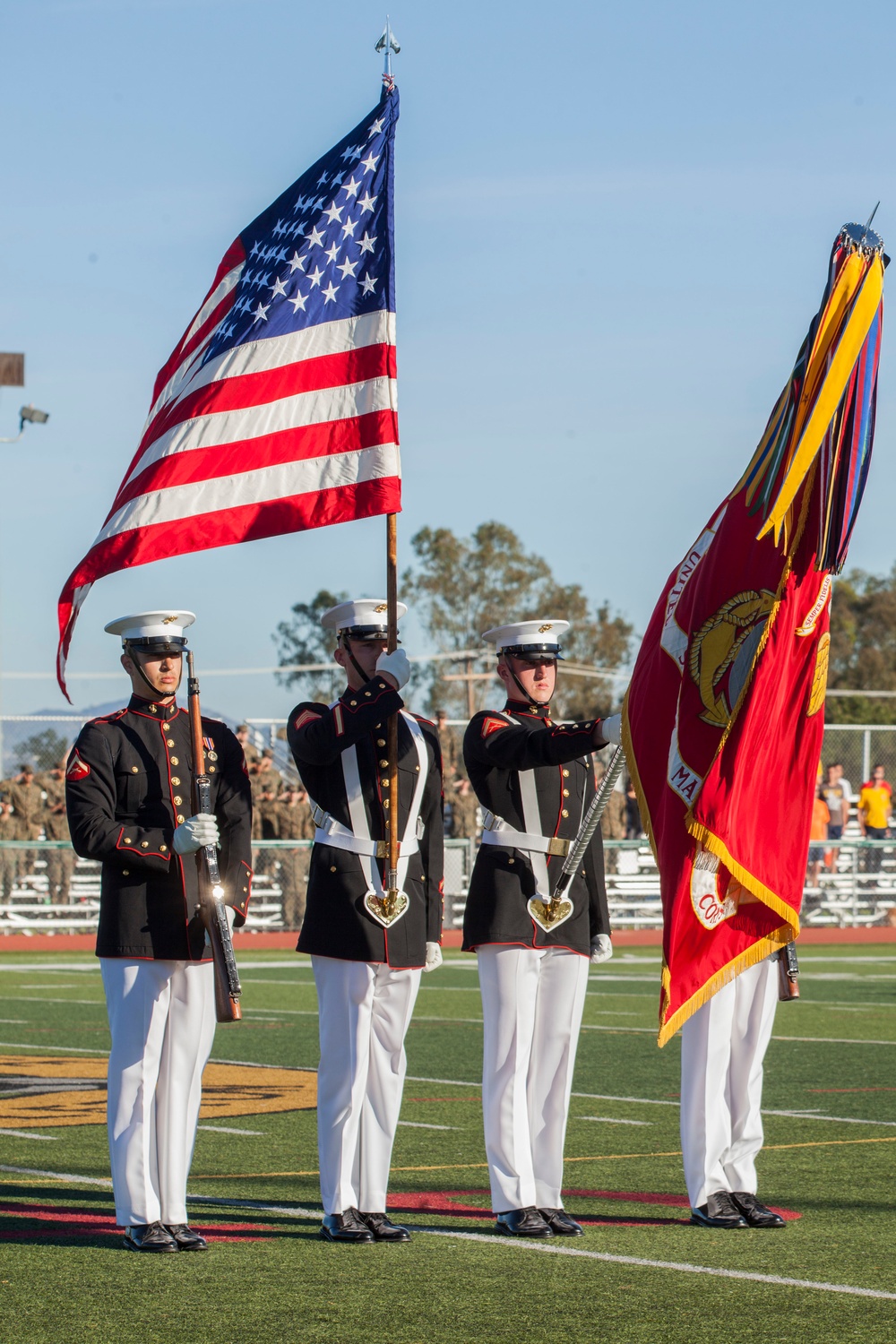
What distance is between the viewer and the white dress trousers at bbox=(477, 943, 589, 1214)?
21.2 ft

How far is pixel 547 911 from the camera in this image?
21.7 ft

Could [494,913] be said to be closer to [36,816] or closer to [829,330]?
[829,330]

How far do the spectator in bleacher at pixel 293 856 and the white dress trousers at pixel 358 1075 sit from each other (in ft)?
50.6

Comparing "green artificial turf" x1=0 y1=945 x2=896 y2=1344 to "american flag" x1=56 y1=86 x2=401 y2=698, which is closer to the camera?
"green artificial turf" x1=0 y1=945 x2=896 y2=1344

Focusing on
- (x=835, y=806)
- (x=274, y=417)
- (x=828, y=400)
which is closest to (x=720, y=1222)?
(x=828, y=400)

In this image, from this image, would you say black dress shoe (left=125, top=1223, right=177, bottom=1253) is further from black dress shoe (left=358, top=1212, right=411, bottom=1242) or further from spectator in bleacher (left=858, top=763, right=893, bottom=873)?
spectator in bleacher (left=858, top=763, right=893, bottom=873)

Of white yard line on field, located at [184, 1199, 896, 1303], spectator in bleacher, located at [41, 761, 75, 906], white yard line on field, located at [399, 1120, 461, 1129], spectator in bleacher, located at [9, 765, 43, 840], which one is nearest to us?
white yard line on field, located at [184, 1199, 896, 1303]

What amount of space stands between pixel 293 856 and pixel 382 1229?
1700 centimetres

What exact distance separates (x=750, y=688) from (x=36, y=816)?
1855 cm

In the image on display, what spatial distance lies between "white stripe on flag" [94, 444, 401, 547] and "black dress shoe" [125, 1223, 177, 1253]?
7.27 feet

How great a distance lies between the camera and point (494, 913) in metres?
6.60

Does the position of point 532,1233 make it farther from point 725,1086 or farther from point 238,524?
point 238,524

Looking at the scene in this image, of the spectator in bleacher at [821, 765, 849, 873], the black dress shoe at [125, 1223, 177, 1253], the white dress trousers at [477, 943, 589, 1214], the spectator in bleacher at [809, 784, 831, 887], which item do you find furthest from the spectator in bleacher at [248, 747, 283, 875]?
the black dress shoe at [125, 1223, 177, 1253]

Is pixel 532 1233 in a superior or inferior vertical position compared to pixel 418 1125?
superior
